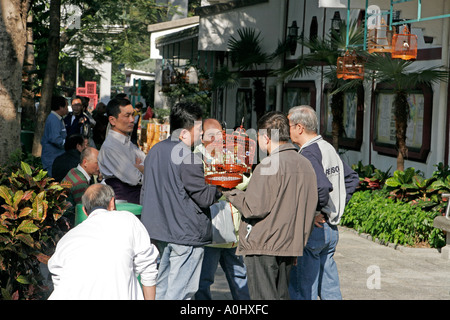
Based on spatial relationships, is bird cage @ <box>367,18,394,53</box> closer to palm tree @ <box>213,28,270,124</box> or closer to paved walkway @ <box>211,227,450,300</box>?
paved walkway @ <box>211,227,450,300</box>

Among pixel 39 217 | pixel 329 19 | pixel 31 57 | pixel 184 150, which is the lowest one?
pixel 39 217

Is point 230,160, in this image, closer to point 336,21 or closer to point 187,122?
point 187,122

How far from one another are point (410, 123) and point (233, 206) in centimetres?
868

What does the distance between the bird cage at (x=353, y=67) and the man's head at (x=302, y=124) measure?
7.27 m

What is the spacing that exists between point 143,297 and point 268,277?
3.87ft

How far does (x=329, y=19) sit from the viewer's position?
17938 millimetres

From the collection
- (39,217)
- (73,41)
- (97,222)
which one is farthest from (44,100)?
(73,41)

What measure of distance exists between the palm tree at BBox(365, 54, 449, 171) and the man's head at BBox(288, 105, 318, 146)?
6543 millimetres

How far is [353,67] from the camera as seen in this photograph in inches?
530

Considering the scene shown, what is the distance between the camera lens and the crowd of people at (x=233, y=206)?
568 centimetres

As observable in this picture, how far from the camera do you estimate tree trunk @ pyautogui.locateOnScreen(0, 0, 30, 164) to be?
830 centimetres

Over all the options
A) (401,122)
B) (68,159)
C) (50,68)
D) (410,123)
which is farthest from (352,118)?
(68,159)
